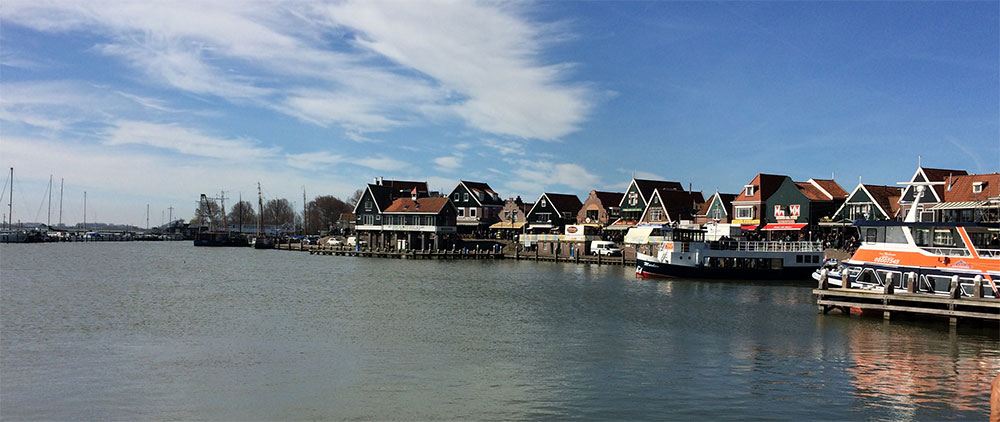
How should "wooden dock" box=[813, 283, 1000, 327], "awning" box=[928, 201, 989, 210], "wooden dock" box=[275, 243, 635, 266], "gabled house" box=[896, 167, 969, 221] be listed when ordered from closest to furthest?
"wooden dock" box=[813, 283, 1000, 327]
"awning" box=[928, 201, 989, 210]
"gabled house" box=[896, 167, 969, 221]
"wooden dock" box=[275, 243, 635, 266]

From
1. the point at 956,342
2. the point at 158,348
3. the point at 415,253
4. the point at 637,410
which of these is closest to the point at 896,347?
the point at 956,342

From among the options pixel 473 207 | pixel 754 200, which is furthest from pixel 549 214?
pixel 754 200

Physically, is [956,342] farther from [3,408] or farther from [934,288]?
[3,408]

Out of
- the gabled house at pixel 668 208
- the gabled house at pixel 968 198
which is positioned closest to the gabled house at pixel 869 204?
the gabled house at pixel 968 198

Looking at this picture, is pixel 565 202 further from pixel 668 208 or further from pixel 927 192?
pixel 927 192

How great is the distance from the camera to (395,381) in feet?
63.6

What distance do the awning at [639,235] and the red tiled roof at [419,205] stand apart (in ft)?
92.0

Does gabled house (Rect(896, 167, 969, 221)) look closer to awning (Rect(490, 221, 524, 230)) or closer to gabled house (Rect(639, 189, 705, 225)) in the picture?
gabled house (Rect(639, 189, 705, 225))

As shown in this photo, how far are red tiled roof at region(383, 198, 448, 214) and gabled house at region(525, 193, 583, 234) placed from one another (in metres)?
12.7

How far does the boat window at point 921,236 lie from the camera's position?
3394cm

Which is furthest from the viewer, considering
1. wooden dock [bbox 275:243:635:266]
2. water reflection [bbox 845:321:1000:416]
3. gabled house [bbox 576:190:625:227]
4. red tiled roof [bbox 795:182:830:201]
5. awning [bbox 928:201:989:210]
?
gabled house [bbox 576:190:625:227]

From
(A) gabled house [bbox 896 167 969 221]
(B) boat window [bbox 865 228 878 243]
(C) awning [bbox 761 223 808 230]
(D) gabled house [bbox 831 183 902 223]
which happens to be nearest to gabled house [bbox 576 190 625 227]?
(C) awning [bbox 761 223 808 230]

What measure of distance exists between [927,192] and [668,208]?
92.3ft

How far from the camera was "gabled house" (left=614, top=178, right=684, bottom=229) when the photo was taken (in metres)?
86.9
